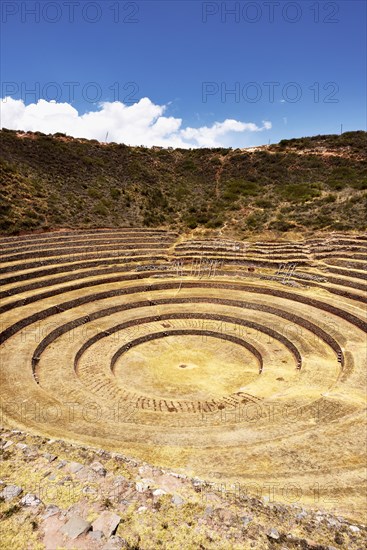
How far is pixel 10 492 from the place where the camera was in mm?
5699

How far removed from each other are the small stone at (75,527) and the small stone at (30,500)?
2.15 ft

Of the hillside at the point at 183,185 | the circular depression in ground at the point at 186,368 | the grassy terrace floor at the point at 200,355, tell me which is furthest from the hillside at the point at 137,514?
the hillside at the point at 183,185

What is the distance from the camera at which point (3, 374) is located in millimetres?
13117

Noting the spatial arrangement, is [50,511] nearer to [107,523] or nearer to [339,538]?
[107,523]

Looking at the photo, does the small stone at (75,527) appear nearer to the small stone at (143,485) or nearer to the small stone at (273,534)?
the small stone at (143,485)

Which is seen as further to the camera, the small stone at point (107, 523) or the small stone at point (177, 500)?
the small stone at point (177, 500)

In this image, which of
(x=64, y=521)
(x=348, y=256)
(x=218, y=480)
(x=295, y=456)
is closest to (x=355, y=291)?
(x=348, y=256)

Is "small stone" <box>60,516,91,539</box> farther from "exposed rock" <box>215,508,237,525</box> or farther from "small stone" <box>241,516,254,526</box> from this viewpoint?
"small stone" <box>241,516,254,526</box>

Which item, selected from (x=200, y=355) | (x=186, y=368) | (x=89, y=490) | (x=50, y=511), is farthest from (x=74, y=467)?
(x=200, y=355)

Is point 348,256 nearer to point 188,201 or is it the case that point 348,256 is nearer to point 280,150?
point 188,201

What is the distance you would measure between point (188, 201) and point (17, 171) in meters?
19.2

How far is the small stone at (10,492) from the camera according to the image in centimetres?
561

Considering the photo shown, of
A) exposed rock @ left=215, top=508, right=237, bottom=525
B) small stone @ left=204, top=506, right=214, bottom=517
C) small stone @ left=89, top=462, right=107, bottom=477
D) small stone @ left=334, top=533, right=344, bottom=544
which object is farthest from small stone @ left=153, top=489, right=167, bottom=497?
small stone @ left=334, top=533, right=344, bottom=544

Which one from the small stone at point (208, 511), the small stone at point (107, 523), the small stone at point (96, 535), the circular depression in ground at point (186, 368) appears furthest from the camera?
the circular depression in ground at point (186, 368)
